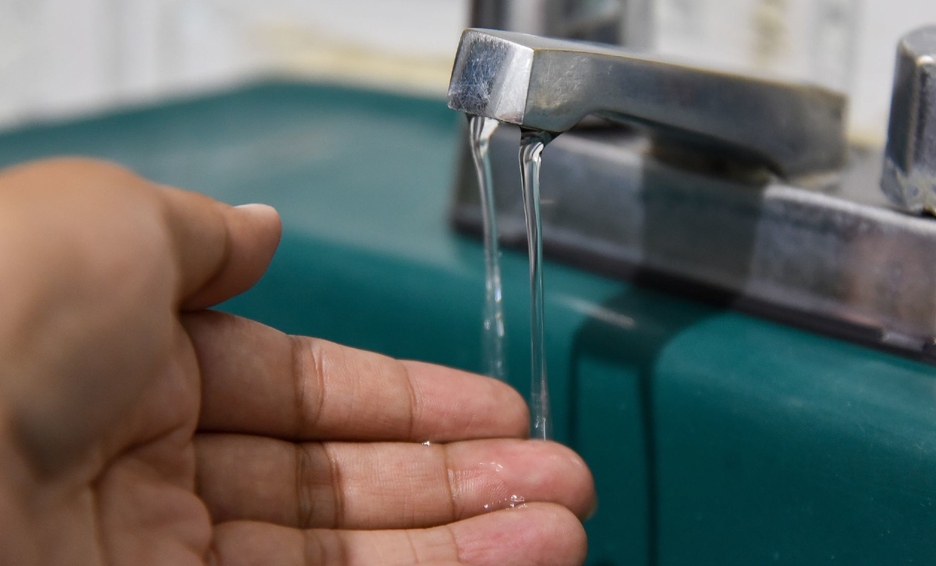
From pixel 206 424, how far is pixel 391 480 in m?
0.09

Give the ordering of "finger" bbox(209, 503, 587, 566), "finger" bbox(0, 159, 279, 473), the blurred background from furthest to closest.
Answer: the blurred background
"finger" bbox(209, 503, 587, 566)
"finger" bbox(0, 159, 279, 473)

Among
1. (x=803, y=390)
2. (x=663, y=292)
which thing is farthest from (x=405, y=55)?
(x=803, y=390)

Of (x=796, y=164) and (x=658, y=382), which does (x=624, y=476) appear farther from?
(x=796, y=164)

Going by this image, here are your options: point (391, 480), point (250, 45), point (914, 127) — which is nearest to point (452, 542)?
point (391, 480)

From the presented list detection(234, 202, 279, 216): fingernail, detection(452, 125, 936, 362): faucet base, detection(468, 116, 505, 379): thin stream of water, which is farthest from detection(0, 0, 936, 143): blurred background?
detection(234, 202, 279, 216): fingernail

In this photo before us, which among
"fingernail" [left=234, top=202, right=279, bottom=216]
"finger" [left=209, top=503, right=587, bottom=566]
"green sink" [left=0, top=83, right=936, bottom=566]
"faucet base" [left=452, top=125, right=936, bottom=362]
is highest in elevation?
"fingernail" [left=234, top=202, right=279, bottom=216]

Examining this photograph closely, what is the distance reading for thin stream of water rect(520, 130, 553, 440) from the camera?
346mm

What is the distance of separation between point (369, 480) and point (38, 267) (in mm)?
193

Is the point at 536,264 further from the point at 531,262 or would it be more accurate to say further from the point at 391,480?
the point at 391,480

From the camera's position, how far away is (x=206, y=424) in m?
0.39

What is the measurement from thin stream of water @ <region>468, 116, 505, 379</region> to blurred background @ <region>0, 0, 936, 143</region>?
29 centimetres

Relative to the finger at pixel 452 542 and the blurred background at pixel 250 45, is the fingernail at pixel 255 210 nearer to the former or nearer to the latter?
the finger at pixel 452 542

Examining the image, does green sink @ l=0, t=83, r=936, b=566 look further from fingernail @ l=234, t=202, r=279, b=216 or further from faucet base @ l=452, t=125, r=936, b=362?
fingernail @ l=234, t=202, r=279, b=216

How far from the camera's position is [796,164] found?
45cm
